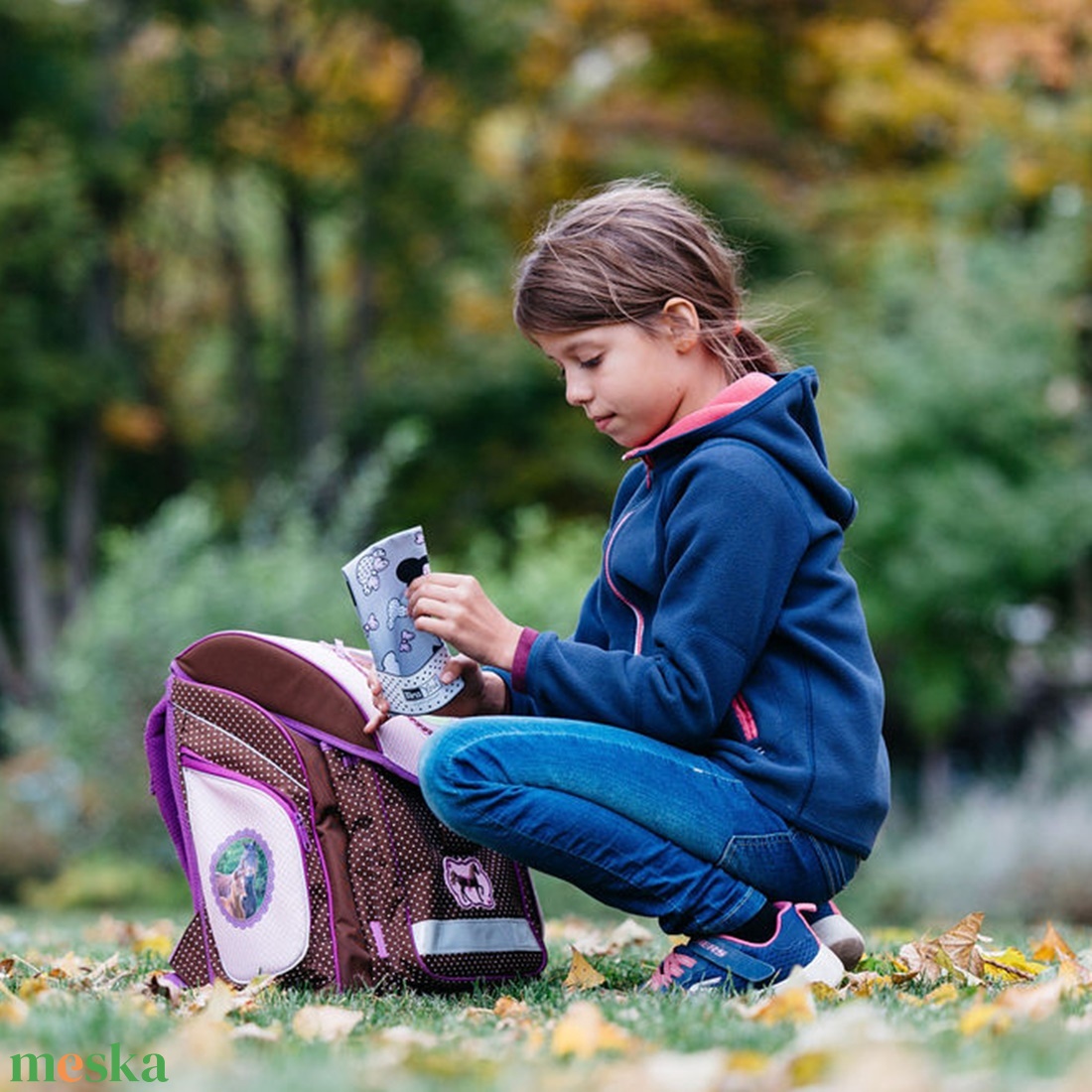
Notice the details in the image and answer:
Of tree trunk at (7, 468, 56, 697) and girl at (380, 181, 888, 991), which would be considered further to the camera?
tree trunk at (7, 468, 56, 697)

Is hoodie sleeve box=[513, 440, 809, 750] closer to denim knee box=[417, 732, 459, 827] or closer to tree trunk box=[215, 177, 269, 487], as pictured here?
denim knee box=[417, 732, 459, 827]

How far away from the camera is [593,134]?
17328mm

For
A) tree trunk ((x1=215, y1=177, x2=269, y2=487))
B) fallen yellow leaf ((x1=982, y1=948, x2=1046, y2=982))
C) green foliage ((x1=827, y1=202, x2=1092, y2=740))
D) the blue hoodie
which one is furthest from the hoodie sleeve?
tree trunk ((x1=215, y1=177, x2=269, y2=487))

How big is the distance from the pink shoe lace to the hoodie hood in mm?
894

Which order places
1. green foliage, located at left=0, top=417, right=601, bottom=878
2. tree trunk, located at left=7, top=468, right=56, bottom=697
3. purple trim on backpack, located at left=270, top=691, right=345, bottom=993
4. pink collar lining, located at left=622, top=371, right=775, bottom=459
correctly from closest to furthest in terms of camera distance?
1. purple trim on backpack, located at left=270, top=691, right=345, bottom=993
2. pink collar lining, located at left=622, top=371, right=775, bottom=459
3. green foliage, located at left=0, top=417, right=601, bottom=878
4. tree trunk, located at left=7, top=468, right=56, bottom=697

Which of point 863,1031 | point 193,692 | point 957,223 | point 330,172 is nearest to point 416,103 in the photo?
point 330,172

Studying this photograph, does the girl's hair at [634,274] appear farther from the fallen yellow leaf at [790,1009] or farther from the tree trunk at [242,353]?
the tree trunk at [242,353]

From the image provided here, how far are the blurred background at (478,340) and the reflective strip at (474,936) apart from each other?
6149 millimetres

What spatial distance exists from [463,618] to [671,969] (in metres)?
0.76

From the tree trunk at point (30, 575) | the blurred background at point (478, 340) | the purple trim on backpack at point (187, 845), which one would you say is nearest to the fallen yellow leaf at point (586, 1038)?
the purple trim on backpack at point (187, 845)

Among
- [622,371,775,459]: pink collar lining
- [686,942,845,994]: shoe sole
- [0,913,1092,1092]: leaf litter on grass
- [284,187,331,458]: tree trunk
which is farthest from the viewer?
[284,187,331,458]: tree trunk

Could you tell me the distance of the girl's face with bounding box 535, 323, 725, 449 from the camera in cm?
323

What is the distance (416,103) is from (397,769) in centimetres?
1457

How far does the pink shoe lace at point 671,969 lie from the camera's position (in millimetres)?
2996
